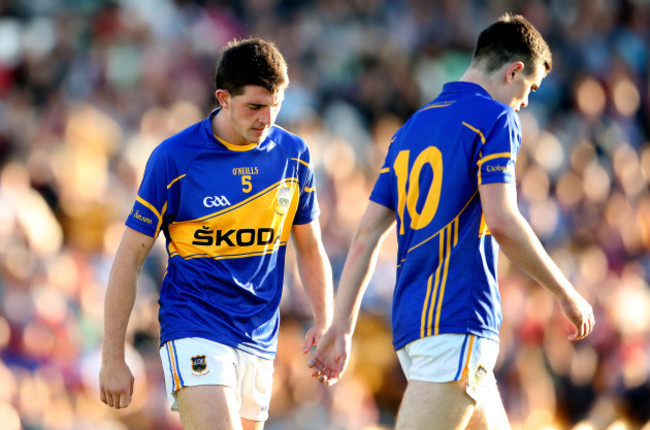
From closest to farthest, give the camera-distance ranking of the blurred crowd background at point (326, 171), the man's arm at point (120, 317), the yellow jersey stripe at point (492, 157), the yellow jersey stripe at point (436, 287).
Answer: the yellow jersey stripe at point (492, 157)
the yellow jersey stripe at point (436, 287)
the man's arm at point (120, 317)
the blurred crowd background at point (326, 171)

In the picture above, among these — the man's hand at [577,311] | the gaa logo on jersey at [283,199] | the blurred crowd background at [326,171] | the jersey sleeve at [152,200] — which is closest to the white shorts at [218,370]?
the jersey sleeve at [152,200]

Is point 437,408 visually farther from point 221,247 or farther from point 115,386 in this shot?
point 115,386

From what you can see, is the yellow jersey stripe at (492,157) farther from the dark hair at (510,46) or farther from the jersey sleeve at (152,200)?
the jersey sleeve at (152,200)

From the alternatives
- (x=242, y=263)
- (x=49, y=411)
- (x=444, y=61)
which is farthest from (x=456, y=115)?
(x=444, y=61)

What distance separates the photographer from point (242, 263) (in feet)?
17.8

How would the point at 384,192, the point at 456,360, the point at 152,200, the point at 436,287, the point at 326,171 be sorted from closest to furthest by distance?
the point at 456,360, the point at 436,287, the point at 384,192, the point at 152,200, the point at 326,171

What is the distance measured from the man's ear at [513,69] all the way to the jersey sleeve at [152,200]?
5.80 ft

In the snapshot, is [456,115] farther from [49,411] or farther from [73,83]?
[73,83]

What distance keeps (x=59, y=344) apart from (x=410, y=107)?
6219 millimetres

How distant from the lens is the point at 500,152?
4.70 meters

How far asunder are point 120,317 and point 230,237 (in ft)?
2.29

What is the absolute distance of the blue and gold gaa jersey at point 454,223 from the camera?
15.6ft

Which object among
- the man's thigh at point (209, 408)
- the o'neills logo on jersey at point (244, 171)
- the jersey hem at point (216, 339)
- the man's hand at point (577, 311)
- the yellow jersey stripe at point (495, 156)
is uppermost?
the yellow jersey stripe at point (495, 156)

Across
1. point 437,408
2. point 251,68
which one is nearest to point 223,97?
point 251,68
